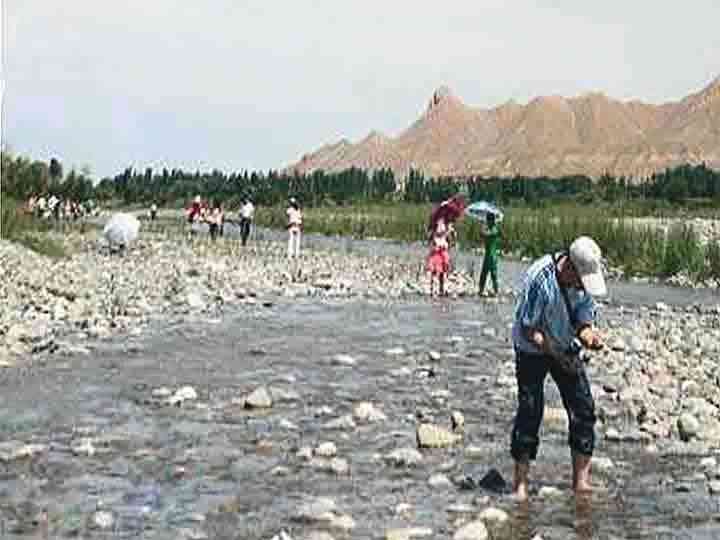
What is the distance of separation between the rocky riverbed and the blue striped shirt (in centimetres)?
134

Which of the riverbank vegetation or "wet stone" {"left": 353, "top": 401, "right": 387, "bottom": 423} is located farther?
the riverbank vegetation

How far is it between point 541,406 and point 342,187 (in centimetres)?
15873

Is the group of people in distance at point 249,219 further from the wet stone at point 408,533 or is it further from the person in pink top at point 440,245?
the wet stone at point 408,533

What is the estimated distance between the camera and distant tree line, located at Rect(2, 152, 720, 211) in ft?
286

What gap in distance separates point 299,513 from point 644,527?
2539mm

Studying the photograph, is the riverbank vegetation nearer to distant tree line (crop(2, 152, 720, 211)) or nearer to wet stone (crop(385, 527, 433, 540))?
distant tree line (crop(2, 152, 720, 211))

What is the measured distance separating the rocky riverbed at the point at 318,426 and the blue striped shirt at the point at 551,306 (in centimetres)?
134

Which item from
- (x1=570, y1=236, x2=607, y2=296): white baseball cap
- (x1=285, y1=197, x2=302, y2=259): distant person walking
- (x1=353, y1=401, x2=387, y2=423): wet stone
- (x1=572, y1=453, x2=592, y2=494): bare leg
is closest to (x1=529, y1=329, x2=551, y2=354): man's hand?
(x1=570, y1=236, x2=607, y2=296): white baseball cap

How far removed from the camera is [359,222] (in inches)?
3489

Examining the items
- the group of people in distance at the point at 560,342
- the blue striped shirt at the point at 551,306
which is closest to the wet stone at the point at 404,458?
the group of people in distance at the point at 560,342

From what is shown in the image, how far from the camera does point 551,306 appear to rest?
9703mm

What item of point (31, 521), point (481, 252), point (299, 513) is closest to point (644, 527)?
point (299, 513)

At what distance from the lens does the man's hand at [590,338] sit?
938 cm

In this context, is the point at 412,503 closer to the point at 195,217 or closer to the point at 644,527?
the point at 644,527
